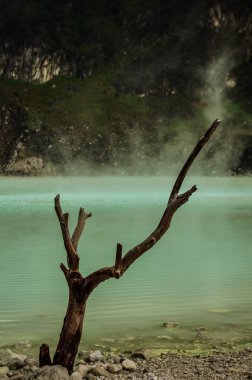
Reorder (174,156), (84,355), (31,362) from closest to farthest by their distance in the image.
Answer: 1. (31,362)
2. (84,355)
3. (174,156)

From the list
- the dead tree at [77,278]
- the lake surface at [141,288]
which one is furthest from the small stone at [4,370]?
the lake surface at [141,288]

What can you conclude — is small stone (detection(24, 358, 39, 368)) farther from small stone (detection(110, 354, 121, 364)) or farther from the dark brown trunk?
small stone (detection(110, 354, 121, 364))

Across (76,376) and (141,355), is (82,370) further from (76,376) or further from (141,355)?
(141,355)

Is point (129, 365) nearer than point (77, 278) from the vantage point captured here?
No

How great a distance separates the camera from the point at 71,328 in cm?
922

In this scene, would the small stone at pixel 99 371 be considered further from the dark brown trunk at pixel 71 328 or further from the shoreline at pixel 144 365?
the dark brown trunk at pixel 71 328

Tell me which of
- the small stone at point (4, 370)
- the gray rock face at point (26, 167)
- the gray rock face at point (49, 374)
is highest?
the gray rock face at point (26, 167)

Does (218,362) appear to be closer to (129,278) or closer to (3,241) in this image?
(129,278)

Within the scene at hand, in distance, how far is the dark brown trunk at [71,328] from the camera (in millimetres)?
9211

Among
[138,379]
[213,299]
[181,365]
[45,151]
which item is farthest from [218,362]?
[45,151]

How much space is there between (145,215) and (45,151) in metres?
152

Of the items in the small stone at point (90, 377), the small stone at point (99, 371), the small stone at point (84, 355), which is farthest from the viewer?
the small stone at point (84, 355)

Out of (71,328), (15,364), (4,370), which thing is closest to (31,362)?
(15,364)

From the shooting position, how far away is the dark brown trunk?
9.21 meters
